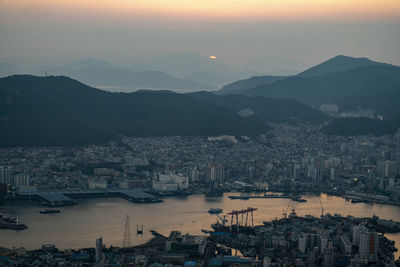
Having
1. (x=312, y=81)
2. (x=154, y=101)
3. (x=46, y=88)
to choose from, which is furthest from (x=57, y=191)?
(x=312, y=81)

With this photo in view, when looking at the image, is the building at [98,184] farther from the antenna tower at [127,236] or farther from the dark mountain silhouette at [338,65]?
the dark mountain silhouette at [338,65]

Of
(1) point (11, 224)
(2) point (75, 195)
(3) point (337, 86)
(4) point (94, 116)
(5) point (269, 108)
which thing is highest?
(3) point (337, 86)

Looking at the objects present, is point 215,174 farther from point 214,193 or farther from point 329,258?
point 329,258

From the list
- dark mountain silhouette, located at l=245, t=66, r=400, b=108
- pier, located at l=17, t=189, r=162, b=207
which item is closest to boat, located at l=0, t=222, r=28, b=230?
pier, located at l=17, t=189, r=162, b=207

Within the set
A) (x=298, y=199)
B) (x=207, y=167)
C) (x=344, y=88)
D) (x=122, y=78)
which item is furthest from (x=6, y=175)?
(x=122, y=78)

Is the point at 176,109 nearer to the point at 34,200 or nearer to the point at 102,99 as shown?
the point at 102,99

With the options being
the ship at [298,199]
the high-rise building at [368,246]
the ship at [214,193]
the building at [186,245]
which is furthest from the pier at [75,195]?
the high-rise building at [368,246]
